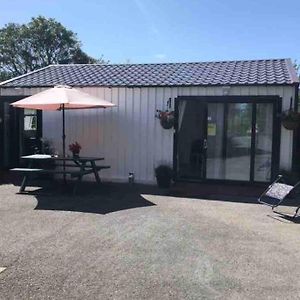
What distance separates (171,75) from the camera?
12.6m

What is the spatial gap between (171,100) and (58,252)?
6670 millimetres

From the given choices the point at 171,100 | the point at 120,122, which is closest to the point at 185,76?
the point at 171,100

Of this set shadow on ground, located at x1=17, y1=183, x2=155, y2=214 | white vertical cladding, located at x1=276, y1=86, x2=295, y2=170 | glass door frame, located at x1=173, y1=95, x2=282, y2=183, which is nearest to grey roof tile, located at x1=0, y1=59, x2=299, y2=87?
white vertical cladding, located at x1=276, y1=86, x2=295, y2=170

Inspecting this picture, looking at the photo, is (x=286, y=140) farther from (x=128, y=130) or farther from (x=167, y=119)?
(x=128, y=130)

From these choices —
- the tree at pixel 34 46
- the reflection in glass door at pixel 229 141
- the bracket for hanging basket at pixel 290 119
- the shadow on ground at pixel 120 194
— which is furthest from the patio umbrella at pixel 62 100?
the tree at pixel 34 46

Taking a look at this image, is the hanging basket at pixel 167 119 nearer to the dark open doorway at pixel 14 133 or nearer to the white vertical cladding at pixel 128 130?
the white vertical cladding at pixel 128 130

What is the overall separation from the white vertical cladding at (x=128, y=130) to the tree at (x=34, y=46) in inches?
1079

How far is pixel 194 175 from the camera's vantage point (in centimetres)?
1166

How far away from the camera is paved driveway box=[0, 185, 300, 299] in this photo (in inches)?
178

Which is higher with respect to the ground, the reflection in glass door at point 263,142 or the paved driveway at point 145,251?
the reflection in glass door at point 263,142

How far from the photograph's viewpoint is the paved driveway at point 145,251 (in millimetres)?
4531

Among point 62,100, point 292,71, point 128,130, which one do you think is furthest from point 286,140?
point 62,100

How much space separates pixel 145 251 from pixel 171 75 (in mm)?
7672

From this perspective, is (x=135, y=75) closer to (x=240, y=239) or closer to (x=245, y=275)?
(x=240, y=239)
